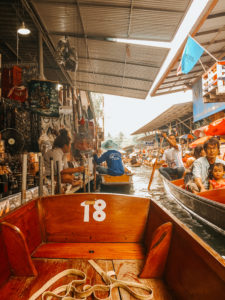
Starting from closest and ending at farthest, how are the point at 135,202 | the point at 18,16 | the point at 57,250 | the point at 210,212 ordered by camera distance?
the point at 57,250
the point at 135,202
the point at 210,212
the point at 18,16

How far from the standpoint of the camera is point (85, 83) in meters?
10.8

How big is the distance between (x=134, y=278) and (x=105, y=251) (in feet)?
1.72

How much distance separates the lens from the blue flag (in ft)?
19.2

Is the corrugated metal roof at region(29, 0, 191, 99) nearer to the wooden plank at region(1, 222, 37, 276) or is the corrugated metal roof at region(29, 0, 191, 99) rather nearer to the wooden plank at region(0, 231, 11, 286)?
the wooden plank at region(1, 222, 37, 276)

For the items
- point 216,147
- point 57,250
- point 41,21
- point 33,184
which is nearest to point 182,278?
point 57,250

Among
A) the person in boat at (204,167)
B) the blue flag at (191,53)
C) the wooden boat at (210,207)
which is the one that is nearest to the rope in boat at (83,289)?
the wooden boat at (210,207)

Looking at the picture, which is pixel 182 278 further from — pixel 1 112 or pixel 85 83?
pixel 85 83

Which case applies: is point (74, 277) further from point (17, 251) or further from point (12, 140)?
point (12, 140)

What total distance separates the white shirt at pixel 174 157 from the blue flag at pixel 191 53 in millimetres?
3484

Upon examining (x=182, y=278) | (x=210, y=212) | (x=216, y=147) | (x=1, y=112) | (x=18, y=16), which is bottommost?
(x=210, y=212)

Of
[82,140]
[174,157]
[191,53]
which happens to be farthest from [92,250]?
A: [82,140]

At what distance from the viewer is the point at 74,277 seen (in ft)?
5.74

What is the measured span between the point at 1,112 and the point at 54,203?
5059 millimetres

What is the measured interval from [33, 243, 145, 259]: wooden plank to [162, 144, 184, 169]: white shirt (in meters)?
6.78
